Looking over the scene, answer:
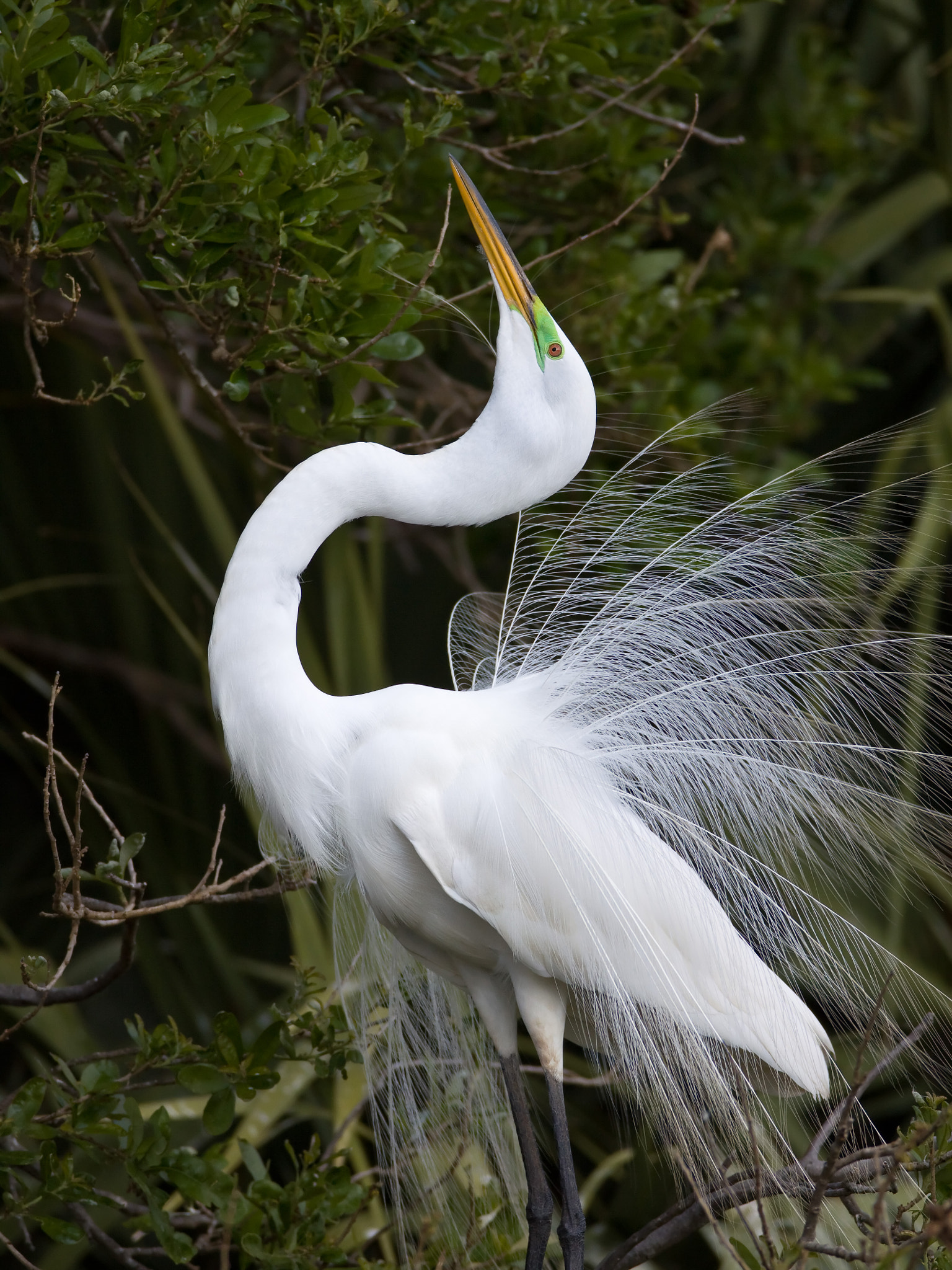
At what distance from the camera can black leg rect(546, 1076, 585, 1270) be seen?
1402 millimetres

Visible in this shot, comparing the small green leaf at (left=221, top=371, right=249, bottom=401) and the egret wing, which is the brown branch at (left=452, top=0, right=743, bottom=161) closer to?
the small green leaf at (left=221, top=371, right=249, bottom=401)

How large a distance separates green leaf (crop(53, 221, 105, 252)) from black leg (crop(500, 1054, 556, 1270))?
103 centimetres

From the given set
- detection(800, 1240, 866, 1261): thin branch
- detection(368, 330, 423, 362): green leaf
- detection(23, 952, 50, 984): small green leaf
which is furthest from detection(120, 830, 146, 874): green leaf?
detection(800, 1240, 866, 1261): thin branch

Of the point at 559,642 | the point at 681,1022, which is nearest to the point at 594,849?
the point at 681,1022

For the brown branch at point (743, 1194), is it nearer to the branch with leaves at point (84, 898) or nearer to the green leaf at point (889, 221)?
the branch with leaves at point (84, 898)

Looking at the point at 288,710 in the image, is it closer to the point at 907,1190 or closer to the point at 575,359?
Answer: the point at 575,359

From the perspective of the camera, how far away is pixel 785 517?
153 cm

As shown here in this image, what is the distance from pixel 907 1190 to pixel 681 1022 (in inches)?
18.1

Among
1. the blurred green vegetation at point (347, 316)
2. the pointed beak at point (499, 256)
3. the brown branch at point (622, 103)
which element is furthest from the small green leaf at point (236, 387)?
the brown branch at point (622, 103)

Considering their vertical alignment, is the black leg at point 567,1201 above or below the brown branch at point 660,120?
below

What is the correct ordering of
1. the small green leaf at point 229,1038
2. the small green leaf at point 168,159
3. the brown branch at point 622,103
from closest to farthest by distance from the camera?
the small green leaf at point 168,159
the small green leaf at point 229,1038
the brown branch at point 622,103

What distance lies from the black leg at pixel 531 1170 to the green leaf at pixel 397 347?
2.75 ft

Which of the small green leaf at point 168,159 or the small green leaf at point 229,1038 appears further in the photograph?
the small green leaf at point 229,1038

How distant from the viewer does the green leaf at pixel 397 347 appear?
1376 millimetres
